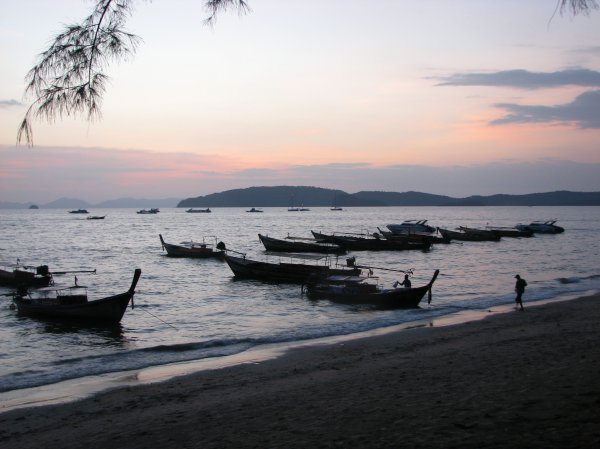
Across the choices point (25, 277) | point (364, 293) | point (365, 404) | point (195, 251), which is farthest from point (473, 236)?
point (365, 404)

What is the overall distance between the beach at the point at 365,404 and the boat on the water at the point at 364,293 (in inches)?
381

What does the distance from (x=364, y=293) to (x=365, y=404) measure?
17.2 meters

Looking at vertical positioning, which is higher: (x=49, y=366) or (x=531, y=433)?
(x=531, y=433)

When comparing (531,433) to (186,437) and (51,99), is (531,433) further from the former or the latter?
(51,99)

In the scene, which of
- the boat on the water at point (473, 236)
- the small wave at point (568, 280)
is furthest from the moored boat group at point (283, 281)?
the boat on the water at point (473, 236)

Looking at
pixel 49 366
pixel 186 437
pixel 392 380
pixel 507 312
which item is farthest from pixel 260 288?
pixel 186 437

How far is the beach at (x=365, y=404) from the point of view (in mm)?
6914

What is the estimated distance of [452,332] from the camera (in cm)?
1762

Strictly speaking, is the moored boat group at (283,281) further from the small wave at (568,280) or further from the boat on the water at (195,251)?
the small wave at (568,280)

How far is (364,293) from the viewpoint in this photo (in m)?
25.9

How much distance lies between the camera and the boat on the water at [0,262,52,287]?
33062mm

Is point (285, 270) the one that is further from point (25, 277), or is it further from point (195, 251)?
point (195, 251)

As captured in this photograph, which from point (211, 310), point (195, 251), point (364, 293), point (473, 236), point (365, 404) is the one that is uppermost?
point (365, 404)

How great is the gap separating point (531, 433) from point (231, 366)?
9572mm
